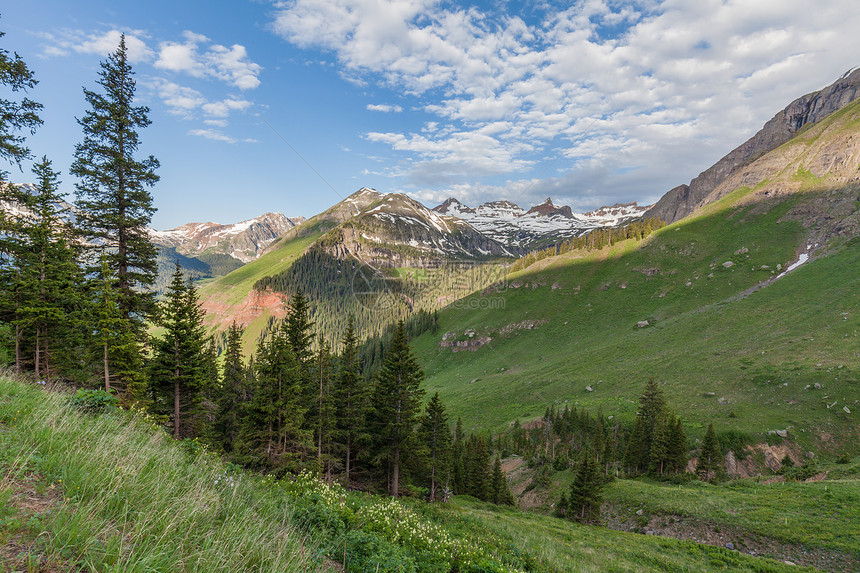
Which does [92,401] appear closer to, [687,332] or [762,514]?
[762,514]

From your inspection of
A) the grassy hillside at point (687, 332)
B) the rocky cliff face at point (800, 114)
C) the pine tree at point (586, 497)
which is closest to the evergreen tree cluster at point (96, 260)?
the pine tree at point (586, 497)

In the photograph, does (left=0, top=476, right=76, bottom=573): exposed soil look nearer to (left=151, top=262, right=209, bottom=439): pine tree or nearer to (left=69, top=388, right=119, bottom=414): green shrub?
(left=69, top=388, right=119, bottom=414): green shrub

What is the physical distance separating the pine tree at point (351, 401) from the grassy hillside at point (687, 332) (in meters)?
41.5

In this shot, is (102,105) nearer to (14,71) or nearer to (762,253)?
(14,71)

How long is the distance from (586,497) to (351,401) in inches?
855

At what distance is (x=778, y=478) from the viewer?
97.2ft

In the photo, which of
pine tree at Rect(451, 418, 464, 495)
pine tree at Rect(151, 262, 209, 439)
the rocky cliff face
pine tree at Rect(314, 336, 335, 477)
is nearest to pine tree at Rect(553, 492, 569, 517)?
pine tree at Rect(451, 418, 464, 495)

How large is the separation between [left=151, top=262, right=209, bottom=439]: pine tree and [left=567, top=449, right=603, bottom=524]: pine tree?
1229 inches

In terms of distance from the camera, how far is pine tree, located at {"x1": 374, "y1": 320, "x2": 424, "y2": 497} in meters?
25.5

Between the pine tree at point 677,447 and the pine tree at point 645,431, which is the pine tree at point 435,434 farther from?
the pine tree at point 645,431

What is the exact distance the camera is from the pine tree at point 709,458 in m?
34.9

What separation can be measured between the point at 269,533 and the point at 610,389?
221 feet

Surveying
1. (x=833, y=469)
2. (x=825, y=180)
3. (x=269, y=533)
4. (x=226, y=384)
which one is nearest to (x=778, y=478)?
(x=833, y=469)

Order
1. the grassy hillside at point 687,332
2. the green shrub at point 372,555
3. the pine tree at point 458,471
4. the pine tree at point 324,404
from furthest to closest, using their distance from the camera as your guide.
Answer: the pine tree at point 458,471 → the grassy hillside at point 687,332 → the pine tree at point 324,404 → the green shrub at point 372,555
